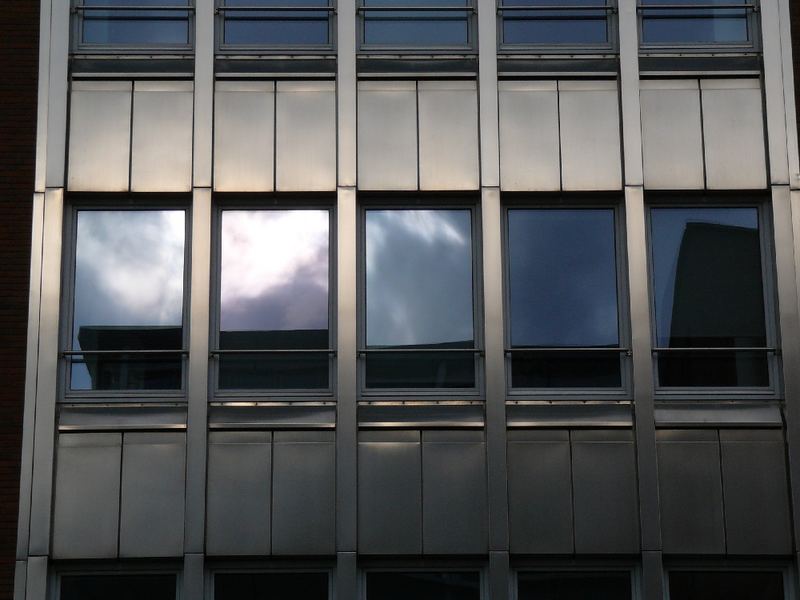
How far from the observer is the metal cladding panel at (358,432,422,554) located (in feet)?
44.1

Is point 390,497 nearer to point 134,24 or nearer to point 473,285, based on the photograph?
point 473,285

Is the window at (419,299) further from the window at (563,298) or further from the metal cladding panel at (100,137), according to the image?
the metal cladding panel at (100,137)

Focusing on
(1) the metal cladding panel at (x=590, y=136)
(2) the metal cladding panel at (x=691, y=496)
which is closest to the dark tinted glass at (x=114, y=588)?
(2) the metal cladding panel at (x=691, y=496)

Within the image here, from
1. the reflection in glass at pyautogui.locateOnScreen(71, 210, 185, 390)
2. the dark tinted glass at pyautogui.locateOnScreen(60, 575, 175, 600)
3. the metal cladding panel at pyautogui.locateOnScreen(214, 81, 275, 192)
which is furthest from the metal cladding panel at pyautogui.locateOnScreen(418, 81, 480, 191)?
the dark tinted glass at pyautogui.locateOnScreen(60, 575, 175, 600)

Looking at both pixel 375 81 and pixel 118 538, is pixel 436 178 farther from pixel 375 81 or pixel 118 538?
→ pixel 118 538

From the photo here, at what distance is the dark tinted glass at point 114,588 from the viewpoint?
13.5 m

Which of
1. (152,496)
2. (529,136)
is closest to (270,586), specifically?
(152,496)

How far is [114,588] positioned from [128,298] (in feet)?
11.0

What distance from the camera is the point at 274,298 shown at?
14.3 metres

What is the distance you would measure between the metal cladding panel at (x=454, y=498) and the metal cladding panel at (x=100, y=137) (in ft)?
16.1

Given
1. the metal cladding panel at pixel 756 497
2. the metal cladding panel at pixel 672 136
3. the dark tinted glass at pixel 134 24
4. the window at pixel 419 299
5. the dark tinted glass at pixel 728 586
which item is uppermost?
the dark tinted glass at pixel 134 24

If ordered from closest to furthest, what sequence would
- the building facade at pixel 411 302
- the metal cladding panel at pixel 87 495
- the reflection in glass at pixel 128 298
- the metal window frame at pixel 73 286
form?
the metal cladding panel at pixel 87 495
the building facade at pixel 411 302
the metal window frame at pixel 73 286
the reflection in glass at pixel 128 298

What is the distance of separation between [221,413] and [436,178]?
148 inches

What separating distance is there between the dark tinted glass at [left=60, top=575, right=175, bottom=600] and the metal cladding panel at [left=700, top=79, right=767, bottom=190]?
7.95m
